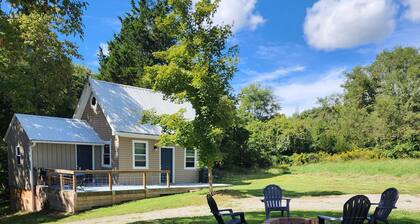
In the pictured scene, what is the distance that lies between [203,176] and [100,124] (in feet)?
22.1

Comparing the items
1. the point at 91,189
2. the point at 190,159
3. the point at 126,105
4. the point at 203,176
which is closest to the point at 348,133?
the point at 203,176

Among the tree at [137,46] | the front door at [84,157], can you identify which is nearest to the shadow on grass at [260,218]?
the front door at [84,157]

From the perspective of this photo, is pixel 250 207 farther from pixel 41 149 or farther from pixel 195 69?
pixel 41 149

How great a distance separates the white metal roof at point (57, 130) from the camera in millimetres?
18266

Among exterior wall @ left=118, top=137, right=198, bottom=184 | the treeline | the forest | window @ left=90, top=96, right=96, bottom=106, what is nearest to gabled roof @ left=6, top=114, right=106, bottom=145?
window @ left=90, top=96, right=96, bottom=106

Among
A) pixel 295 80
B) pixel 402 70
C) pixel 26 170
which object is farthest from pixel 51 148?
pixel 402 70

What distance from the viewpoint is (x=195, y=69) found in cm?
1445

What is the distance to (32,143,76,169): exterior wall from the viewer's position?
1803 centimetres

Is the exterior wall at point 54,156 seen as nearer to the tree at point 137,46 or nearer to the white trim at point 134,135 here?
the white trim at point 134,135

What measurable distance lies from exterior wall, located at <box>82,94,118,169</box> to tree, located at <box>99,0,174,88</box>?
10.4 metres

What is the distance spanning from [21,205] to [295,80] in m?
27.1

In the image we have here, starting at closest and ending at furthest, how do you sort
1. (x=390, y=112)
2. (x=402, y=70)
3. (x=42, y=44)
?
(x=42, y=44) → (x=390, y=112) → (x=402, y=70)

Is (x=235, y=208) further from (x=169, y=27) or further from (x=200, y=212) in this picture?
(x=169, y=27)

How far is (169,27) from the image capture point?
49.4 ft
